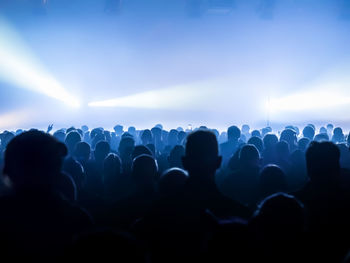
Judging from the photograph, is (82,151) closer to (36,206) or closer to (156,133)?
(36,206)

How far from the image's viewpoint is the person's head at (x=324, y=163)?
2.63 metres

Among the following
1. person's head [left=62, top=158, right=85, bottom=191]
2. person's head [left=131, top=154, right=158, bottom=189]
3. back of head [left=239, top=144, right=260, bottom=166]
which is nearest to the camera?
person's head [left=131, top=154, right=158, bottom=189]

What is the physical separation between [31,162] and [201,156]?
1.34 metres

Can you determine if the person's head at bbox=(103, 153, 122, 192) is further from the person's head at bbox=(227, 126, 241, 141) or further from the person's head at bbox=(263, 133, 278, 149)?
the person's head at bbox=(227, 126, 241, 141)

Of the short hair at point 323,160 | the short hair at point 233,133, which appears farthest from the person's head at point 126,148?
the short hair at point 323,160

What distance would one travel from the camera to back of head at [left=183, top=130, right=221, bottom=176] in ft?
7.80

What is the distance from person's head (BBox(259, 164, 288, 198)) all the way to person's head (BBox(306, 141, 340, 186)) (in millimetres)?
562

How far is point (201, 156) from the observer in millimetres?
2400

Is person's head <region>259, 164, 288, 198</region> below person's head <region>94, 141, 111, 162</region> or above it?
below

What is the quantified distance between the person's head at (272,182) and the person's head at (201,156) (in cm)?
116

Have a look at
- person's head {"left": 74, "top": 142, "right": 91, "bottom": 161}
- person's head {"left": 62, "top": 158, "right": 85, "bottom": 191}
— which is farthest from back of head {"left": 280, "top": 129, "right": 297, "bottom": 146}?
person's head {"left": 62, "top": 158, "right": 85, "bottom": 191}

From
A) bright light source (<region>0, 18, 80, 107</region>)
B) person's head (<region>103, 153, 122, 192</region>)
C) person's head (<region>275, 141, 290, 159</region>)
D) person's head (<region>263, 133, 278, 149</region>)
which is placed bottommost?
person's head (<region>103, 153, 122, 192</region>)

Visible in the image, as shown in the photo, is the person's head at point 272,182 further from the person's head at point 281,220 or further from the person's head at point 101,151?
the person's head at point 101,151

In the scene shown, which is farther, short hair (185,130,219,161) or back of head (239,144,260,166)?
back of head (239,144,260,166)
